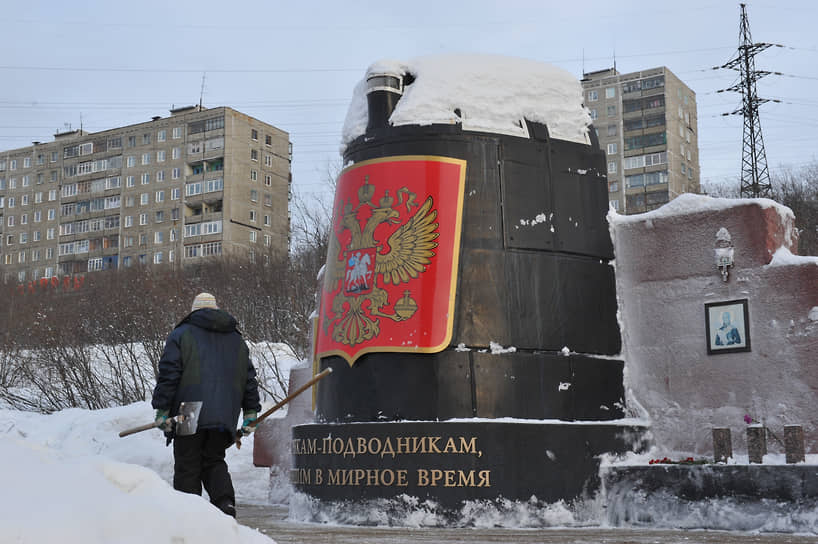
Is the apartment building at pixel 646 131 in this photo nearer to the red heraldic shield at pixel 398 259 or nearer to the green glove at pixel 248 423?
the red heraldic shield at pixel 398 259

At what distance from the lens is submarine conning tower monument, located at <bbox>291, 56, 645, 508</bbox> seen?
34.0 feet

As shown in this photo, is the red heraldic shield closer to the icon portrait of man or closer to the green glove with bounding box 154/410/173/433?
the icon portrait of man

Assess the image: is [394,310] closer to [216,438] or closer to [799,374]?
[216,438]

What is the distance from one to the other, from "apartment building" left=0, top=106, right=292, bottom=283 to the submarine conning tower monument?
58.2m

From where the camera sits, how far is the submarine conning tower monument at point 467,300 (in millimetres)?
10375

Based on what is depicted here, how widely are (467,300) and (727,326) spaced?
9.84ft

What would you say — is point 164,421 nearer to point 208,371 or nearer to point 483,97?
point 208,371

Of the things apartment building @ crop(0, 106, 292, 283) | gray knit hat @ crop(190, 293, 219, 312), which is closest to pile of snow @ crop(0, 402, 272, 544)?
gray knit hat @ crop(190, 293, 219, 312)

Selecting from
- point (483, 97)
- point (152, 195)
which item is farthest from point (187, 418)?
point (152, 195)

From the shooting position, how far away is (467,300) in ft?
35.3

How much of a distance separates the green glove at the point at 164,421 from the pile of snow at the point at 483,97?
492 cm

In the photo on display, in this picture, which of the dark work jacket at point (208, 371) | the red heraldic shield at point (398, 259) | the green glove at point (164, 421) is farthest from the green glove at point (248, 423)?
the red heraldic shield at point (398, 259)

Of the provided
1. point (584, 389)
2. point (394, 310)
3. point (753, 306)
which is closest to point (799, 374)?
point (753, 306)

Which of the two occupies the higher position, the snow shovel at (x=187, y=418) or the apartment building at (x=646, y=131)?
the apartment building at (x=646, y=131)
